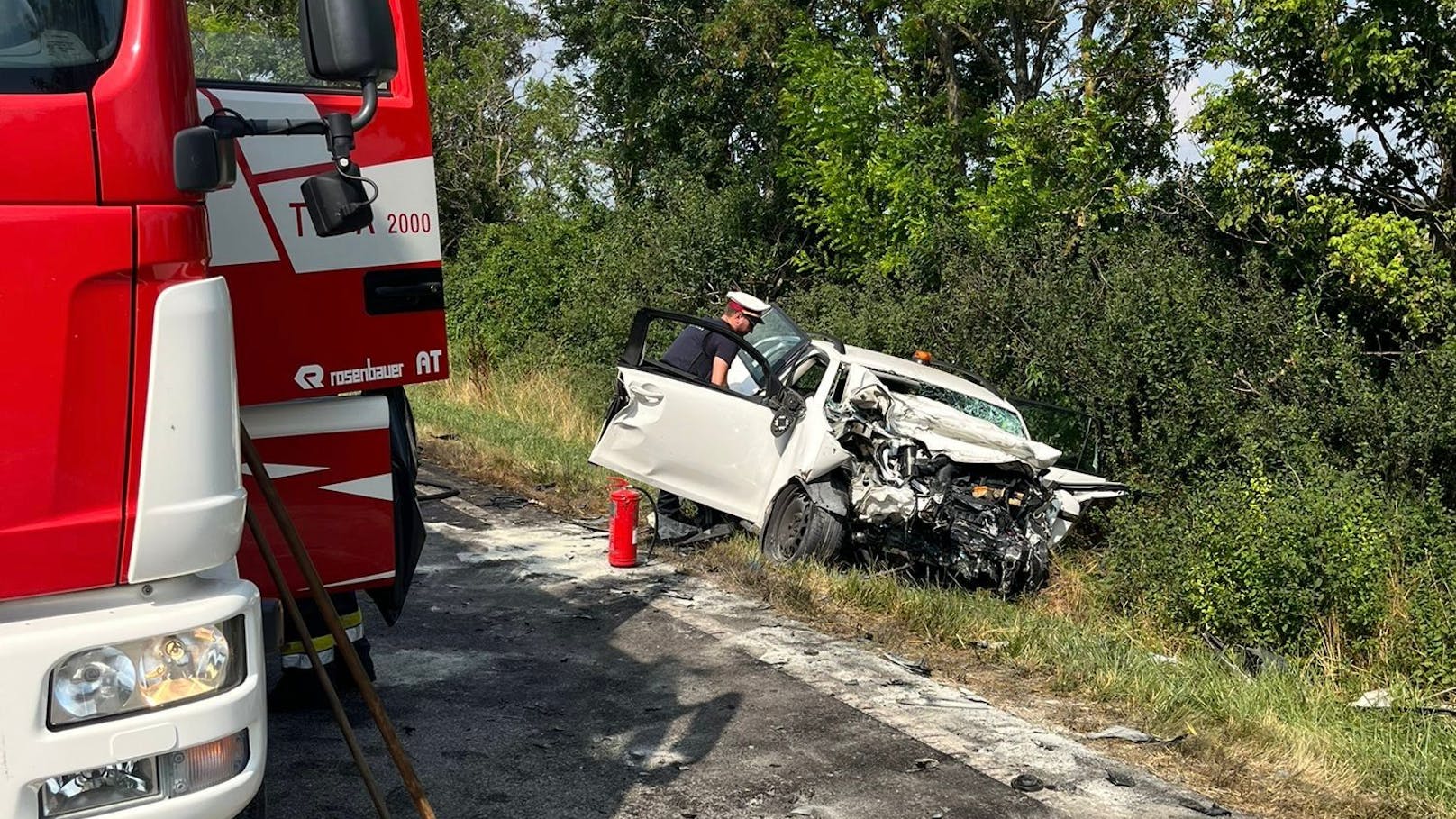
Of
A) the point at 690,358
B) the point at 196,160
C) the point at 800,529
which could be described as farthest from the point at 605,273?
the point at 196,160

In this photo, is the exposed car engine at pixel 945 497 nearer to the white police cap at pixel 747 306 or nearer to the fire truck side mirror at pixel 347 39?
the white police cap at pixel 747 306

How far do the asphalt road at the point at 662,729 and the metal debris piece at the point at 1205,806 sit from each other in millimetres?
98

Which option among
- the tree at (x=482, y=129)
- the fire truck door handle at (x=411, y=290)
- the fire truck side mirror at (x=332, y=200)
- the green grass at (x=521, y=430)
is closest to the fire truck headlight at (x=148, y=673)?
the fire truck side mirror at (x=332, y=200)

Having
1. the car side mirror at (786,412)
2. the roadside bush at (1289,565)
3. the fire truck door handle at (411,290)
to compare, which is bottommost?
the roadside bush at (1289,565)

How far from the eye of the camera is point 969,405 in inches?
373

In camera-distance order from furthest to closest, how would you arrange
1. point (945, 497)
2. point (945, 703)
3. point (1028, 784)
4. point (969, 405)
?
point (969, 405)
point (945, 497)
point (945, 703)
point (1028, 784)

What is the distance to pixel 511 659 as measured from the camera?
619 centimetres

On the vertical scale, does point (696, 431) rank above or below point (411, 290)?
below

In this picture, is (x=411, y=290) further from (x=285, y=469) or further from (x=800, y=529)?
(x=800, y=529)

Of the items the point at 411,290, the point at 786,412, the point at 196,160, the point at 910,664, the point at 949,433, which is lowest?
the point at 910,664

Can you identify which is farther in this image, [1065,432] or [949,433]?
[1065,432]

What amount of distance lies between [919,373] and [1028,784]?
16.1ft

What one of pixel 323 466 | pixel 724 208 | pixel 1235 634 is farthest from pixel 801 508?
pixel 724 208

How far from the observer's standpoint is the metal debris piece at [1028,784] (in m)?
4.69
